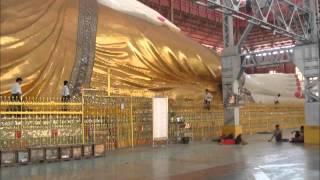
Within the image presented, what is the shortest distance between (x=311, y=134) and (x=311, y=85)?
113cm

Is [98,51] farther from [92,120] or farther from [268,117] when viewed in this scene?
[268,117]

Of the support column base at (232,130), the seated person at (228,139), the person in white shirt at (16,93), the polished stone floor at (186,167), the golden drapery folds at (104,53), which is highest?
the golden drapery folds at (104,53)

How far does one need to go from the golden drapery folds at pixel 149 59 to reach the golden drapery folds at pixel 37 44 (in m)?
0.92

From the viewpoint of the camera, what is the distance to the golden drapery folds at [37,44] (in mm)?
9109

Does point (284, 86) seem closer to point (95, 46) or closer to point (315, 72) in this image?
point (315, 72)

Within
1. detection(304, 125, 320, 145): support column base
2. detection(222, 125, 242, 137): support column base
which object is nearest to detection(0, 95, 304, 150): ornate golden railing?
detection(222, 125, 242, 137): support column base

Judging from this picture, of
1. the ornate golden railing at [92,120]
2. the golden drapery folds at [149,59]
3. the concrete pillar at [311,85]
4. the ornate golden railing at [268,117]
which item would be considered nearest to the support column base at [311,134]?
the concrete pillar at [311,85]

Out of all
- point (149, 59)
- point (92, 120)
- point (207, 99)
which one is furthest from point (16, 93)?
point (207, 99)

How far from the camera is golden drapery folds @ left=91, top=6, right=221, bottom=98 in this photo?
11.1 metres

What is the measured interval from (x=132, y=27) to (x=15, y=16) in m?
3.38

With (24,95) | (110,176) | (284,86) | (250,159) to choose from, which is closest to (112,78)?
(24,95)

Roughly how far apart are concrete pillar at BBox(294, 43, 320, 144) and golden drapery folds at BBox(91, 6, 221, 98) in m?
3.31

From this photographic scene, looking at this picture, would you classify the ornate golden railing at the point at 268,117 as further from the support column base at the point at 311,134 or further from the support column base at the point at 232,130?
the support column base at the point at 311,134

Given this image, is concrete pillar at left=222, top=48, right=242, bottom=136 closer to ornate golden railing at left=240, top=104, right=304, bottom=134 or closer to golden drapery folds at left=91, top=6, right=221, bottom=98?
golden drapery folds at left=91, top=6, right=221, bottom=98
